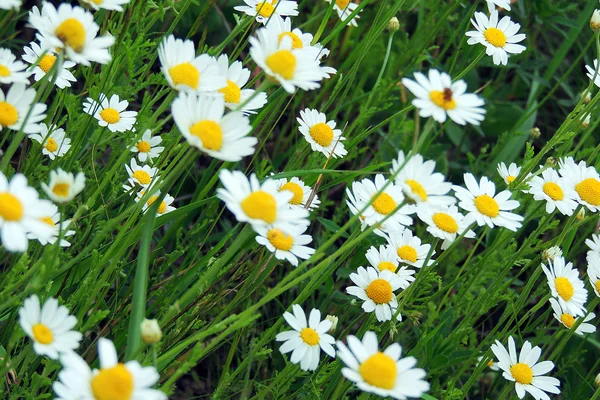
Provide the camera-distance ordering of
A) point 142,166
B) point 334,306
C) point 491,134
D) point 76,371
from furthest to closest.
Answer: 1. point 491,134
2. point 334,306
3. point 142,166
4. point 76,371

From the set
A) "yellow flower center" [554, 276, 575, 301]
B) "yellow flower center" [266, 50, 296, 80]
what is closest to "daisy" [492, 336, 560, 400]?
"yellow flower center" [554, 276, 575, 301]

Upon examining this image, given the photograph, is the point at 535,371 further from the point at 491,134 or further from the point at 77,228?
the point at 491,134

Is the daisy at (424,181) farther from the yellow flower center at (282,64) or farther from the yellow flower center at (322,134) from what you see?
the yellow flower center at (322,134)

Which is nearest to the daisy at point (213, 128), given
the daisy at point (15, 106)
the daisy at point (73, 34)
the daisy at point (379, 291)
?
the daisy at point (73, 34)

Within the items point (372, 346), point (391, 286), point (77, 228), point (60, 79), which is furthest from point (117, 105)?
point (372, 346)

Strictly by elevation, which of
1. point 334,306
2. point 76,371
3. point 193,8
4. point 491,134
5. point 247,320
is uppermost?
point 491,134

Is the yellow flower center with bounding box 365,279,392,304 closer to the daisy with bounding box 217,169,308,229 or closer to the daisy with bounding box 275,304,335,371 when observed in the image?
the daisy with bounding box 275,304,335,371
